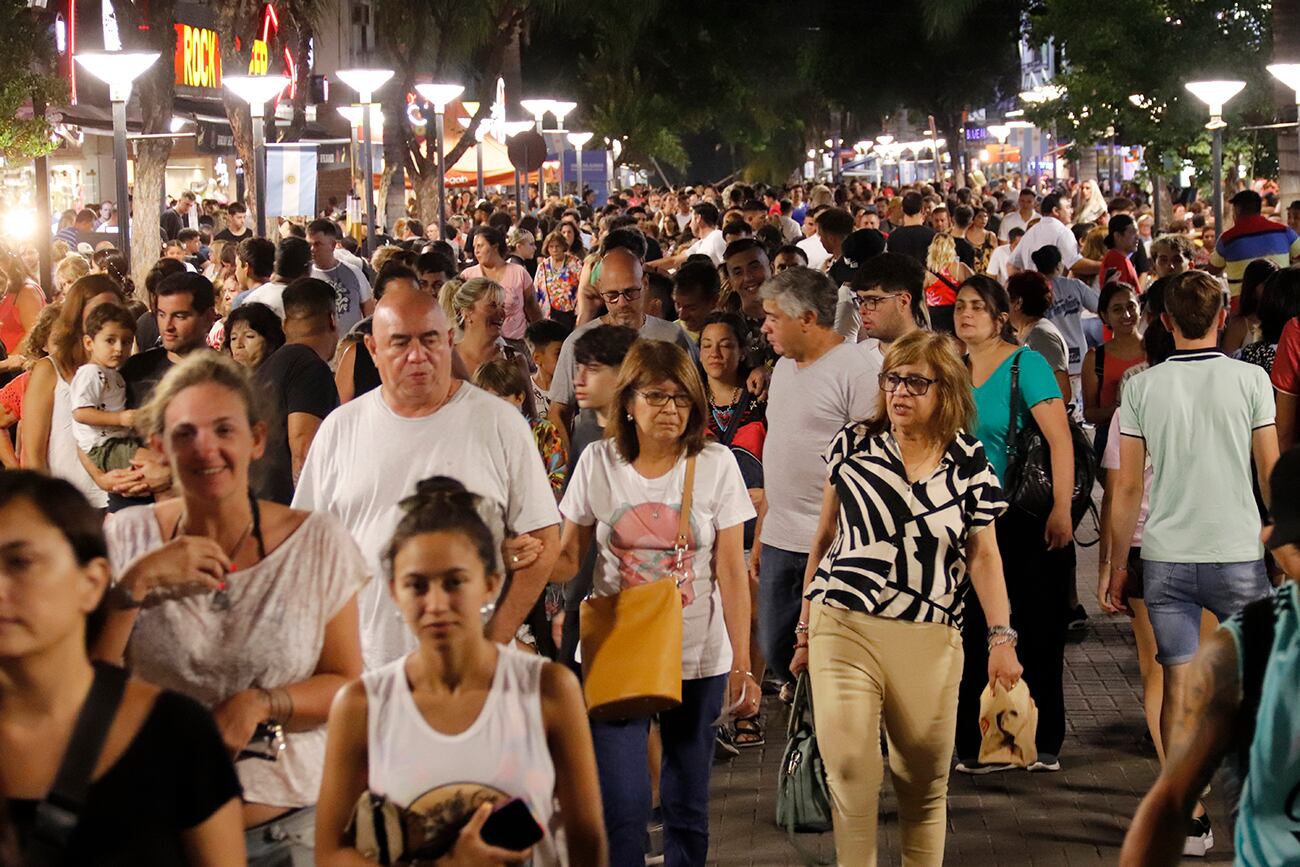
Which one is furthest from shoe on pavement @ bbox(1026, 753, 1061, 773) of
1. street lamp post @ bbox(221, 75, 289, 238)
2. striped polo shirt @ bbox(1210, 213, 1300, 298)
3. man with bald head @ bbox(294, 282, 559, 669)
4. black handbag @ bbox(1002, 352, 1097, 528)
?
street lamp post @ bbox(221, 75, 289, 238)

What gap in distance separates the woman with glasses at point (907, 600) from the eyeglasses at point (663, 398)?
19.9 inches

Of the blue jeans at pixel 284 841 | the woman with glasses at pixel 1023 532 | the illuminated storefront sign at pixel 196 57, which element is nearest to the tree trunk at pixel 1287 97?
the woman with glasses at pixel 1023 532

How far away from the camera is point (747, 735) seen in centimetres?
820

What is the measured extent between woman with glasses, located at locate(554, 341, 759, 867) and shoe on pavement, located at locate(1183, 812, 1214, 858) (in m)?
1.83

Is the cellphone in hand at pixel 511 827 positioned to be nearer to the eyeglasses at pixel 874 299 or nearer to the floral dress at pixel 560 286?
the eyeglasses at pixel 874 299

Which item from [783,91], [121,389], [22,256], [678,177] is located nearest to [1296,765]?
[121,389]

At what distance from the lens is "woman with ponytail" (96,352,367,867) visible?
376cm

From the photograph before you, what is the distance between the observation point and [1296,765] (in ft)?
10.5

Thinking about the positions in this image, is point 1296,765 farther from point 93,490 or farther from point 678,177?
point 678,177

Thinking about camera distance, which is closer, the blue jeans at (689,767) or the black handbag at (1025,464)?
the blue jeans at (689,767)

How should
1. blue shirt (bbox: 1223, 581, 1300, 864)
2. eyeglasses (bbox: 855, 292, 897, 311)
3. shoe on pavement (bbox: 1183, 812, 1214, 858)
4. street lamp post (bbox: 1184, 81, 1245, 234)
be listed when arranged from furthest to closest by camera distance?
street lamp post (bbox: 1184, 81, 1245, 234) → eyeglasses (bbox: 855, 292, 897, 311) → shoe on pavement (bbox: 1183, 812, 1214, 858) → blue shirt (bbox: 1223, 581, 1300, 864)

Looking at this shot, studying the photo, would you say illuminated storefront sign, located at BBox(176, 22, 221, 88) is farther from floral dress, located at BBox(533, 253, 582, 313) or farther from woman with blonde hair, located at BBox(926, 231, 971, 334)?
woman with blonde hair, located at BBox(926, 231, 971, 334)

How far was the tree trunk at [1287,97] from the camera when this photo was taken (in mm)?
20031

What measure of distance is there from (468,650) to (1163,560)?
369 cm
